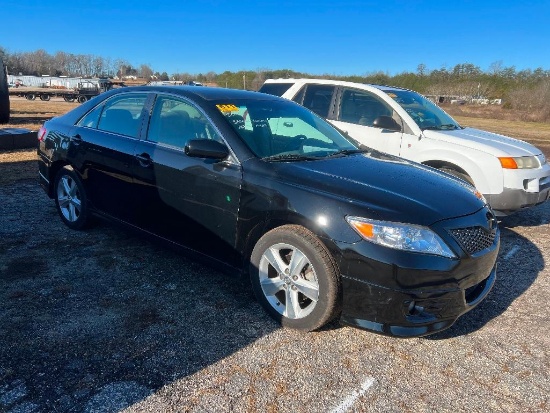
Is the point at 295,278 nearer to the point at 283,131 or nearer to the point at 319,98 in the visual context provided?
the point at 283,131

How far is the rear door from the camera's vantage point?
337 cm

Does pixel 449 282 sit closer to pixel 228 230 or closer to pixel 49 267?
pixel 228 230

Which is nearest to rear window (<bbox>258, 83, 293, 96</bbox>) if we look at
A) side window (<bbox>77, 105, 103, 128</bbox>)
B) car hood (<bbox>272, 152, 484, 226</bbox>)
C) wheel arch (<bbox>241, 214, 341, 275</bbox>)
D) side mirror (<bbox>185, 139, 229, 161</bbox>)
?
side window (<bbox>77, 105, 103, 128</bbox>)

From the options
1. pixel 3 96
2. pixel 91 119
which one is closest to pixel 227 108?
pixel 91 119

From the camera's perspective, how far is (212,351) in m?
2.83

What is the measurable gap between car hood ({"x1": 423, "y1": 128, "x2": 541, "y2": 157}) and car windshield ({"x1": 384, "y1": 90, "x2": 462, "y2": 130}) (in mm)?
230

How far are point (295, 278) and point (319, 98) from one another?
178 inches

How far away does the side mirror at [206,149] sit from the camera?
3.28 metres

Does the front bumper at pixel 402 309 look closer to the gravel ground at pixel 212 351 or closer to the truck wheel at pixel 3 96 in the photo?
the gravel ground at pixel 212 351

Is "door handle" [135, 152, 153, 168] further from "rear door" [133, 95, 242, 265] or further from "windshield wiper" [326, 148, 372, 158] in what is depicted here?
"windshield wiper" [326, 148, 372, 158]

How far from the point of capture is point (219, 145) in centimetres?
333

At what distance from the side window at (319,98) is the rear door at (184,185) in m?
3.39

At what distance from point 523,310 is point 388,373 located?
62.6 inches

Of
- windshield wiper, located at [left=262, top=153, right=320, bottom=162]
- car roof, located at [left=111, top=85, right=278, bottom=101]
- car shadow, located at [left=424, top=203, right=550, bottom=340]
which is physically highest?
car roof, located at [left=111, top=85, right=278, bottom=101]
